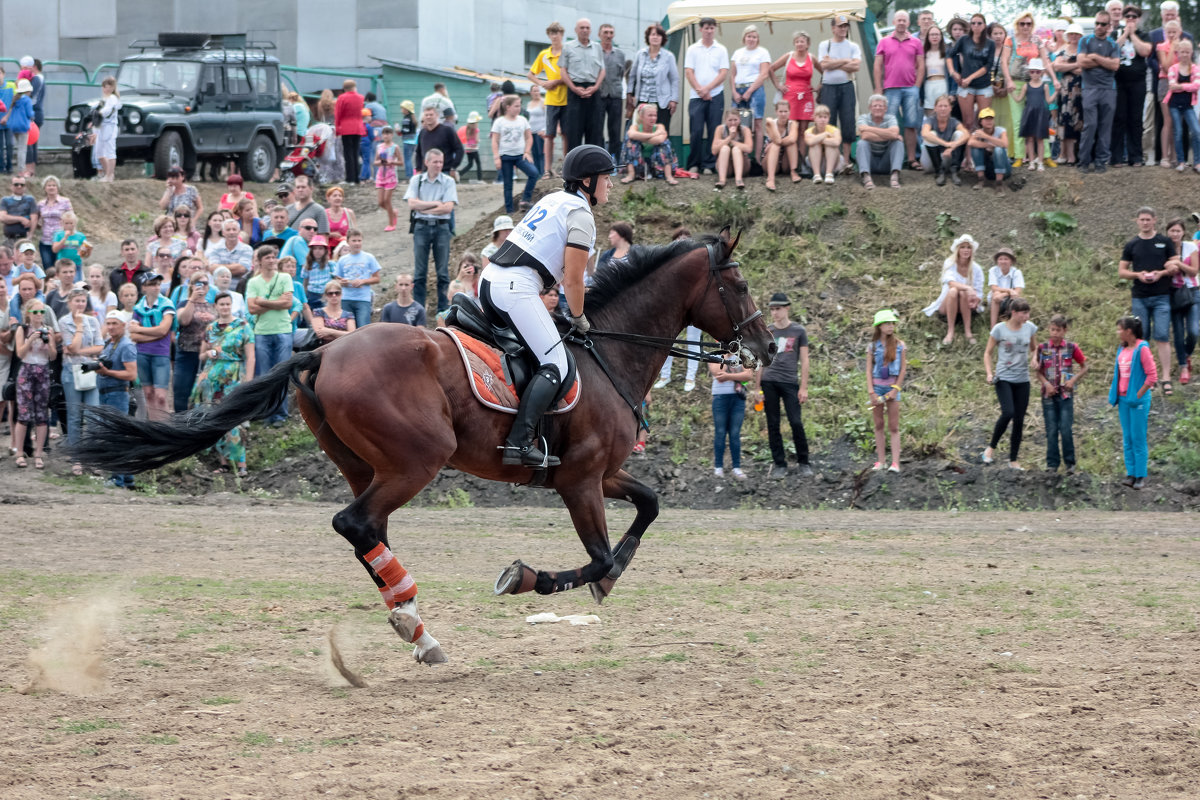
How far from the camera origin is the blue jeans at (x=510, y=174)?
2197 cm

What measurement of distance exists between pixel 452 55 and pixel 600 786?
1366 inches

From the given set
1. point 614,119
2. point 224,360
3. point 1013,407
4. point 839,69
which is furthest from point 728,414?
point 839,69

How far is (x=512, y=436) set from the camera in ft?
25.9

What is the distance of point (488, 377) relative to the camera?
314 inches

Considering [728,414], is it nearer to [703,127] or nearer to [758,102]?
[703,127]

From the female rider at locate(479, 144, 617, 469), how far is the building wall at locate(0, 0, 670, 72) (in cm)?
3013

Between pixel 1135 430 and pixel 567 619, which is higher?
pixel 1135 430

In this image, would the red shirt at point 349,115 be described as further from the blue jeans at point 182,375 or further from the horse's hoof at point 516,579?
the horse's hoof at point 516,579

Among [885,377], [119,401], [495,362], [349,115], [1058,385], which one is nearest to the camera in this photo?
[495,362]

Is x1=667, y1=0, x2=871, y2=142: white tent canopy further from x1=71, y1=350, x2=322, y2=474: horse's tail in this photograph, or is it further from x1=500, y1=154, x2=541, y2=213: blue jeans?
x1=71, y1=350, x2=322, y2=474: horse's tail

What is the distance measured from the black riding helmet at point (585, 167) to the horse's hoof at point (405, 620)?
9.10ft

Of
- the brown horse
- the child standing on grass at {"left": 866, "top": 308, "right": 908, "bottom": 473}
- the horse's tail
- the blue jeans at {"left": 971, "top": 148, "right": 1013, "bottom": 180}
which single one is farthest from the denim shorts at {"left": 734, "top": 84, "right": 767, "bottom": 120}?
the horse's tail

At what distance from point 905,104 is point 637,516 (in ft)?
50.4

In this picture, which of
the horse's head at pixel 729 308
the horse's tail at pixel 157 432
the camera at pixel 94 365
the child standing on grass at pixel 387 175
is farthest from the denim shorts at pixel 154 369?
the horse's head at pixel 729 308
